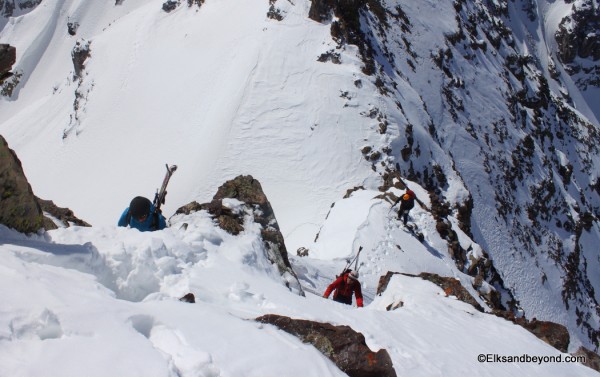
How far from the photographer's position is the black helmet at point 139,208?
7395mm

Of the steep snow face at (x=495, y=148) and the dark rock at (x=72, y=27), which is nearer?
the steep snow face at (x=495, y=148)

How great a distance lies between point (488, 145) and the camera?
3916cm

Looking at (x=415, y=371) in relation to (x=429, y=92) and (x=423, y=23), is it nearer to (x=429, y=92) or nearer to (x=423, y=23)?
(x=429, y=92)

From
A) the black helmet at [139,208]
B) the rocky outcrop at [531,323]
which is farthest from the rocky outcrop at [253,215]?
the rocky outcrop at [531,323]

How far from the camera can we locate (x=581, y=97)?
264ft

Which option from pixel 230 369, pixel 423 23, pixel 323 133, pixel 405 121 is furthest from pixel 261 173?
pixel 423 23

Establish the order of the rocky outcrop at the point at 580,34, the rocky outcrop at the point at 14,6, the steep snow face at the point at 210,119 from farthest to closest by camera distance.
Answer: the rocky outcrop at the point at 580,34
the rocky outcrop at the point at 14,6
the steep snow face at the point at 210,119

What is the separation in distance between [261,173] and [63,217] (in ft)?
47.5

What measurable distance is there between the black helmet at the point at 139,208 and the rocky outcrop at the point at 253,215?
1.88m

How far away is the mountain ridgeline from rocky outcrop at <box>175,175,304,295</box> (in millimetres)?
11571

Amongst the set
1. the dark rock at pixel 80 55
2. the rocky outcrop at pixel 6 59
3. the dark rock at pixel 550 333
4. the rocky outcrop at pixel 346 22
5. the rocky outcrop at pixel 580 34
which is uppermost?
the rocky outcrop at pixel 580 34

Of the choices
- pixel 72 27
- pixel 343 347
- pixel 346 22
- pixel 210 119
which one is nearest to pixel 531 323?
pixel 343 347

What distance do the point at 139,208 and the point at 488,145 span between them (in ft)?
120

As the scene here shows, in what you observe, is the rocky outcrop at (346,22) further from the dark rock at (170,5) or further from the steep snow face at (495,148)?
the dark rock at (170,5)
